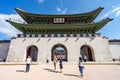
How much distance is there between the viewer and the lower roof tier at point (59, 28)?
18953 millimetres

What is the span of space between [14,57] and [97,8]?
1798 centimetres

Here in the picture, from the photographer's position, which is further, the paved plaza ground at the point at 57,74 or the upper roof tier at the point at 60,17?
the upper roof tier at the point at 60,17

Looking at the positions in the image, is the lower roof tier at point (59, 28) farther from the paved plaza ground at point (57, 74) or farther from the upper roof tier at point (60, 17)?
the paved plaza ground at point (57, 74)

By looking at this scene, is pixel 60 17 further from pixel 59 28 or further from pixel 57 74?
pixel 57 74

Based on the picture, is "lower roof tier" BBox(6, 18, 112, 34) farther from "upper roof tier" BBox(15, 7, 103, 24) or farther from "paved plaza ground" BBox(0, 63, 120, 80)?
"paved plaza ground" BBox(0, 63, 120, 80)

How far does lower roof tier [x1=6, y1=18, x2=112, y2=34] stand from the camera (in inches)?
746

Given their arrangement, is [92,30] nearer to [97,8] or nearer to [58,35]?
[97,8]

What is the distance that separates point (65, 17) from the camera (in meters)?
21.3

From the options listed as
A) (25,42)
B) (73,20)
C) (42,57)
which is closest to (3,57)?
(25,42)

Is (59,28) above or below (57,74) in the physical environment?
above

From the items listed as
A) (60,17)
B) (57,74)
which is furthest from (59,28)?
(57,74)

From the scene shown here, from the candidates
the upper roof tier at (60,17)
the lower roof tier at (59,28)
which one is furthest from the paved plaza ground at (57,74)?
the upper roof tier at (60,17)

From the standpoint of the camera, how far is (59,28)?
64.0ft

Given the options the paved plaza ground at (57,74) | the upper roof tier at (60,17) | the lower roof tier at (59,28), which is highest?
the upper roof tier at (60,17)
